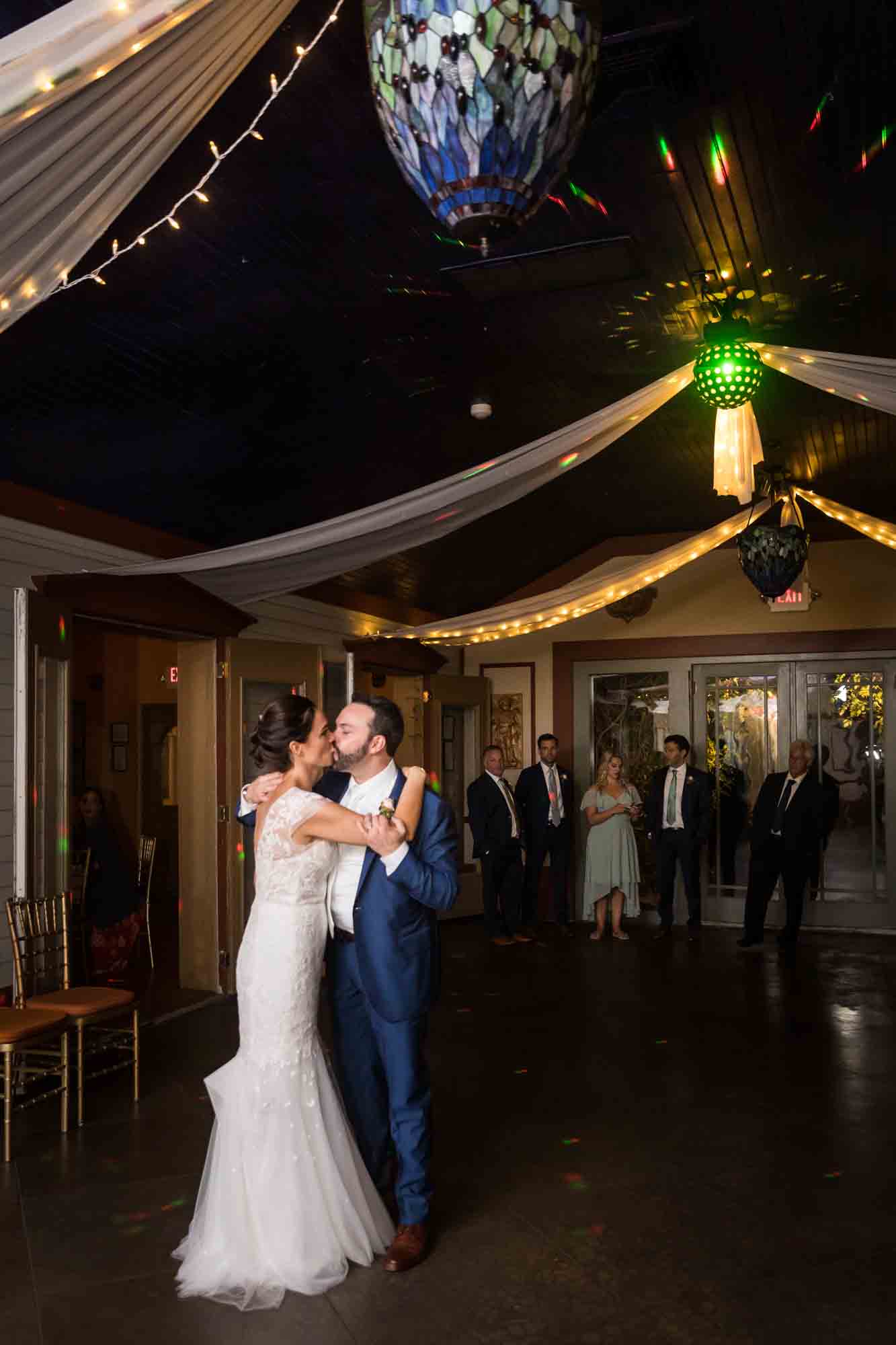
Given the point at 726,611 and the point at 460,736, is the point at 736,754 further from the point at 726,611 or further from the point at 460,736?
the point at 460,736

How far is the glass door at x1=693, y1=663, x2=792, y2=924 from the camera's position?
9.47 meters

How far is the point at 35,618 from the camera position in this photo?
16.3ft

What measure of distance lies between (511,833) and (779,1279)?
18.9 feet

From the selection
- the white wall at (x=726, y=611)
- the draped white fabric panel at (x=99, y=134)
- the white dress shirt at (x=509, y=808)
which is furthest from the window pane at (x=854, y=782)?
the draped white fabric panel at (x=99, y=134)

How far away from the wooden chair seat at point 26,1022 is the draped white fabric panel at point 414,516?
5.86 feet

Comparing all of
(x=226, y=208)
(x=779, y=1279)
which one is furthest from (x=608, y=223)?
(x=779, y=1279)

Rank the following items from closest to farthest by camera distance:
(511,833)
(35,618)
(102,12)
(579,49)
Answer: (579,49) → (102,12) → (35,618) → (511,833)

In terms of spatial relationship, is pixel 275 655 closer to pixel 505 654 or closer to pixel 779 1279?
pixel 505 654

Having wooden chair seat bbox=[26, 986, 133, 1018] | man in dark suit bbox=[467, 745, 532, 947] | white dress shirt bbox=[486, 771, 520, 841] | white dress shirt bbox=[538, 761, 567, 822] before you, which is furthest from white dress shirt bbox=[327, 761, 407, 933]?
white dress shirt bbox=[538, 761, 567, 822]

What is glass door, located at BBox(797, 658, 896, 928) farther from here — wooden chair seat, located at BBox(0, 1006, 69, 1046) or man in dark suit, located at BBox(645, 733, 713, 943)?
wooden chair seat, located at BBox(0, 1006, 69, 1046)

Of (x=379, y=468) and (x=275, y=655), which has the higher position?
(x=379, y=468)

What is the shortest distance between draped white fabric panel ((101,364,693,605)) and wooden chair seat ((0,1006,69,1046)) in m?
1.79

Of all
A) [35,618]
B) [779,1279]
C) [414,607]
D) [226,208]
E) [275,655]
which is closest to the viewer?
[779,1279]

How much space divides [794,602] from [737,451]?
5419 mm
